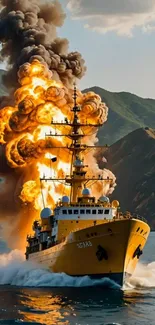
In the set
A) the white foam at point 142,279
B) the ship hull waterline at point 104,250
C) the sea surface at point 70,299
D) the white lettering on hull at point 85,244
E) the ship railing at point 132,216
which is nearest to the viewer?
the sea surface at point 70,299

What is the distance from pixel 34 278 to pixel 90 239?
10936 mm

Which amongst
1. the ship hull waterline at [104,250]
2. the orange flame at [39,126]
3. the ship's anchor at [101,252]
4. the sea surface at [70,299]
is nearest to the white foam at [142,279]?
the sea surface at [70,299]

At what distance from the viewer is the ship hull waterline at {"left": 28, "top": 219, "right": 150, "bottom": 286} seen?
2943 inches

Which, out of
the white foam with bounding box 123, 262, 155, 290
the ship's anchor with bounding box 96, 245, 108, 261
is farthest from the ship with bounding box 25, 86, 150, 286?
the white foam with bounding box 123, 262, 155, 290

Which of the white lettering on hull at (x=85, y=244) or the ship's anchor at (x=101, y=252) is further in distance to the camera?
the white lettering on hull at (x=85, y=244)

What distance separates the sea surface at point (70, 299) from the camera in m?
60.2

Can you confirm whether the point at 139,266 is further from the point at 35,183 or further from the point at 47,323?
the point at 47,323

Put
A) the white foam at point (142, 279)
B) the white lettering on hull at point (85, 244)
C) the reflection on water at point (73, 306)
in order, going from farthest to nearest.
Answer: the white foam at point (142, 279) < the white lettering on hull at point (85, 244) < the reflection on water at point (73, 306)

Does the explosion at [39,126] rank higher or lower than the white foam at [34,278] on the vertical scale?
higher

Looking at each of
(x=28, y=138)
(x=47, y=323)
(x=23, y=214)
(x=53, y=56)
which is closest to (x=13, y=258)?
(x=23, y=214)

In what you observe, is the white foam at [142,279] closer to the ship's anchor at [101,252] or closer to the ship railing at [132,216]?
the ship's anchor at [101,252]

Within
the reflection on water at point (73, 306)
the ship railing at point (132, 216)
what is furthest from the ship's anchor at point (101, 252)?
the ship railing at point (132, 216)

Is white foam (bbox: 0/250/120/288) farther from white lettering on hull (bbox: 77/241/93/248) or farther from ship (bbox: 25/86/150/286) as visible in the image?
white lettering on hull (bbox: 77/241/93/248)

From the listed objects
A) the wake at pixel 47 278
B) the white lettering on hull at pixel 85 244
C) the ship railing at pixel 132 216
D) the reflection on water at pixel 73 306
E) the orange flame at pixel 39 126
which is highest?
the orange flame at pixel 39 126
